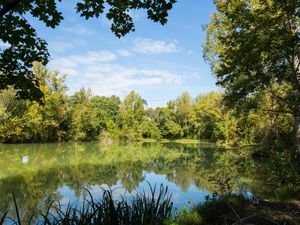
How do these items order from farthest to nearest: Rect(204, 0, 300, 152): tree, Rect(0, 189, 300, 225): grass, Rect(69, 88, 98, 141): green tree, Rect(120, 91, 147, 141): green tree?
1. Rect(120, 91, 147, 141): green tree
2. Rect(69, 88, 98, 141): green tree
3. Rect(204, 0, 300, 152): tree
4. Rect(0, 189, 300, 225): grass

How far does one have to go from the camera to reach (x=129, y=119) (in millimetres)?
59344

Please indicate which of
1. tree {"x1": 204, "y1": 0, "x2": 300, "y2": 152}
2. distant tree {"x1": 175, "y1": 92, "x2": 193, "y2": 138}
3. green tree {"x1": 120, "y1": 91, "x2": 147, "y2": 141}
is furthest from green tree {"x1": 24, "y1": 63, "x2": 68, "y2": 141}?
tree {"x1": 204, "y1": 0, "x2": 300, "y2": 152}

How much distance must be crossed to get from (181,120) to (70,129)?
24670 millimetres

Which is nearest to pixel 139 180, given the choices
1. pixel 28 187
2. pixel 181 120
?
pixel 28 187

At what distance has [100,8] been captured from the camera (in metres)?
4.17

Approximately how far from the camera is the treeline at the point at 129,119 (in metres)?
21.4

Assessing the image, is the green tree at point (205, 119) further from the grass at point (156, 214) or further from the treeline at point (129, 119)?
the grass at point (156, 214)

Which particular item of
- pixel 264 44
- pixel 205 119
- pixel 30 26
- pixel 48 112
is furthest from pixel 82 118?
pixel 30 26

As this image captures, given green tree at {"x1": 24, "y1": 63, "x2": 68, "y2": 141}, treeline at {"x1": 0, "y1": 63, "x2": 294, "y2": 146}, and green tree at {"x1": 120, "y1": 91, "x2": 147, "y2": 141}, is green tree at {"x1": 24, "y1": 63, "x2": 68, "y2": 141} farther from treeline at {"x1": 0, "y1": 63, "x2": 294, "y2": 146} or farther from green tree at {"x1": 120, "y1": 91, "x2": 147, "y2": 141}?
green tree at {"x1": 120, "y1": 91, "x2": 147, "y2": 141}

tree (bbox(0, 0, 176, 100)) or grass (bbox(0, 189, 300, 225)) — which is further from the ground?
tree (bbox(0, 0, 176, 100))

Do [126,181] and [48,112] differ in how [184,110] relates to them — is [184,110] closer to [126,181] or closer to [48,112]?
[48,112]

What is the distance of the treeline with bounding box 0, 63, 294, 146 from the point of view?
21403 millimetres

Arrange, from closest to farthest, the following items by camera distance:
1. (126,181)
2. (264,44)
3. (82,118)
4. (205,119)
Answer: (264,44)
(126,181)
(82,118)
(205,119)

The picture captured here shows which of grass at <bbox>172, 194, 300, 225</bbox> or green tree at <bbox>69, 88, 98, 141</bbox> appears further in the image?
green tree at <bbox>69, 88, 98, 141</bbox>
